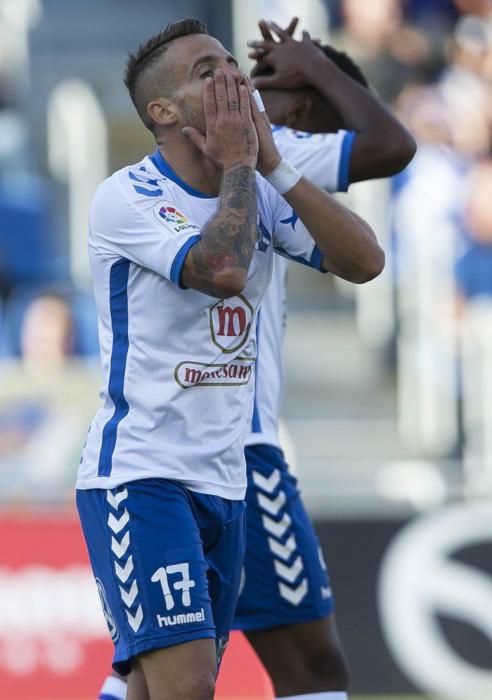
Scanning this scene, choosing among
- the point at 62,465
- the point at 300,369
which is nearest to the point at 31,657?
the point at 62,465

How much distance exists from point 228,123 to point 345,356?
6.82m

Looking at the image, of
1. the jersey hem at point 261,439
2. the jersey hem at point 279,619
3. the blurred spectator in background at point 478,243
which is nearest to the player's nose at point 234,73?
the jersey hem at point 261,439

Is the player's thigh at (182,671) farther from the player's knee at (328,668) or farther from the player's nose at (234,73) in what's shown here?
the player's nose at (234,73)

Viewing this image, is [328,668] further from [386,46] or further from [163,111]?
[386,46]

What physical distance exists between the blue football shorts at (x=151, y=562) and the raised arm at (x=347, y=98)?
4.65 feet

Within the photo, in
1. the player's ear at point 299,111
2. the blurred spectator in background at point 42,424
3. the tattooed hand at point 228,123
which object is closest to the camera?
the tattooed hand at point 228,123

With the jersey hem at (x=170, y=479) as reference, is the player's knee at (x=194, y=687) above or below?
below

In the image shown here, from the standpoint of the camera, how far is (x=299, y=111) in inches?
198

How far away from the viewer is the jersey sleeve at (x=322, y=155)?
4691mm

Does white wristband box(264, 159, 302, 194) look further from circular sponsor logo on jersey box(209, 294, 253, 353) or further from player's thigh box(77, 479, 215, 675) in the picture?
player's thigh box(77, 479, 215, 675)

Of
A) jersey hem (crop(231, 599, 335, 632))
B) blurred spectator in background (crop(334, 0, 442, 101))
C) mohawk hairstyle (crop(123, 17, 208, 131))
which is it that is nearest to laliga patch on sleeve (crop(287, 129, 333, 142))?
mohawk hairstyle (crop(123, 17, 208, 131))

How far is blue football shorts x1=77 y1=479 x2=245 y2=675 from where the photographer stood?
376 centimetres

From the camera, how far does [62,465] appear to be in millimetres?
8359

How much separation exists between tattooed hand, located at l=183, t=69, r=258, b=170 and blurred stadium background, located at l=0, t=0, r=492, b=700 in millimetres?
4657
